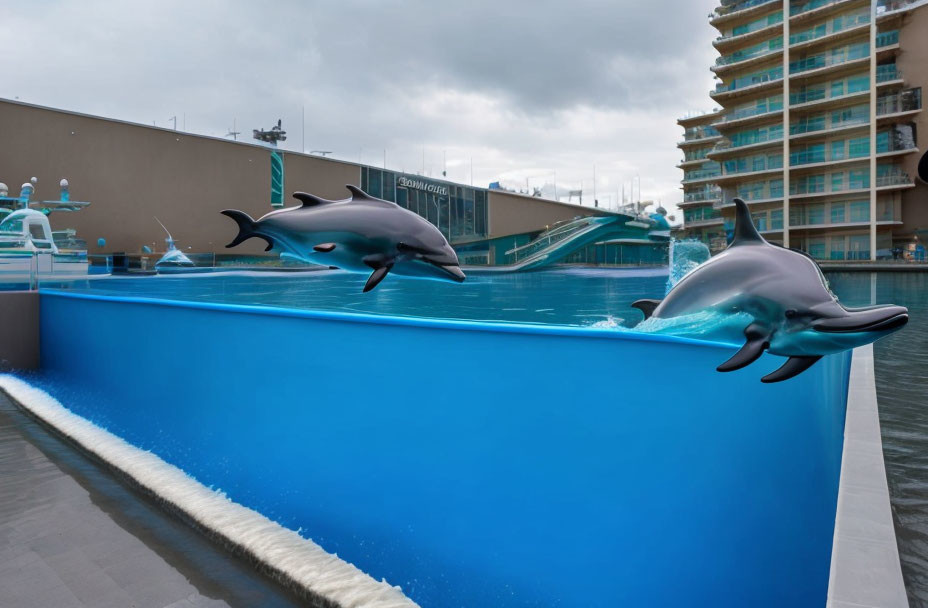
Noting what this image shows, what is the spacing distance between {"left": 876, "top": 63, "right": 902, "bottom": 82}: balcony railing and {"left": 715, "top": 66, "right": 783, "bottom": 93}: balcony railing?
563 centimetres

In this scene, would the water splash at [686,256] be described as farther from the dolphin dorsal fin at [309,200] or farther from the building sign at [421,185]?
the building sign at [421,185]

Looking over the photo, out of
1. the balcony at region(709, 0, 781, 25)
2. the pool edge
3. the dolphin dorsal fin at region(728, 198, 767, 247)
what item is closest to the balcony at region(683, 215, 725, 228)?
the balcony at region(709, 0, 781, 25)

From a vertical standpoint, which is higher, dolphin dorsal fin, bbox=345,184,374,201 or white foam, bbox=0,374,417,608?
dolphin dorsal fin, bbox=345,184,374,201

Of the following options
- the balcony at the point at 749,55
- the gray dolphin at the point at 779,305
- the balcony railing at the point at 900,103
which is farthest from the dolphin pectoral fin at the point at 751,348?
the balcony railing at the point at 900,103

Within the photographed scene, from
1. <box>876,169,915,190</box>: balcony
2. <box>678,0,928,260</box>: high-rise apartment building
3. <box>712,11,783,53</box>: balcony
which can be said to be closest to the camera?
<box>876,169,915,190</box>: balcony

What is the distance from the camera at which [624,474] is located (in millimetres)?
2350

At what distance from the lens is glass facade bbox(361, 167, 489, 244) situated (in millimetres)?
3637

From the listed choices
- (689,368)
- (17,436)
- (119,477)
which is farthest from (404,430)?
(17,436)

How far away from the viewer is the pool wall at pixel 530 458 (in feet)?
6.93

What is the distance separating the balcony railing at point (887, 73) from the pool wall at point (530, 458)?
3785 cm

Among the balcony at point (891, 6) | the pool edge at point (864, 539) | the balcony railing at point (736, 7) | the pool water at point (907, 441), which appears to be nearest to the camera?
the pool edge at point (864, 539)

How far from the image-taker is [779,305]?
1161 mm

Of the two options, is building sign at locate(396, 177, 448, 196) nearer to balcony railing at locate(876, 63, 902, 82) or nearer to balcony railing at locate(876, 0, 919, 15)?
balcony railing at locate(876, 63, 902, 82)

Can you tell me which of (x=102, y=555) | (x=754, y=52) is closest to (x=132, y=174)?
(x=102, y=555)
